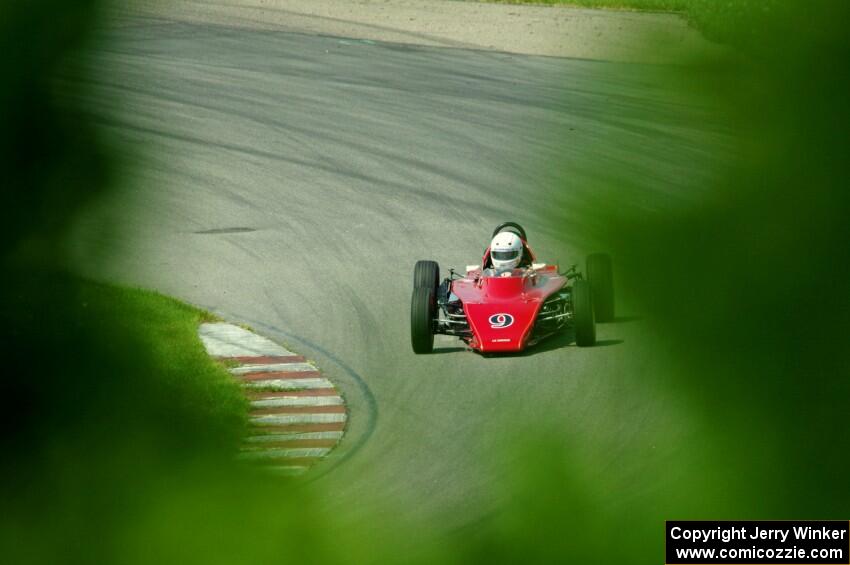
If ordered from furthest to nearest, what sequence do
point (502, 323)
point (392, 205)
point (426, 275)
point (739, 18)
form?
point (392, 205)
point (426, 275)
point (502, 323)
point (739, 18)

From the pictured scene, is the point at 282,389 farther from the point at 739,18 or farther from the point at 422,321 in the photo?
the point at 739,18

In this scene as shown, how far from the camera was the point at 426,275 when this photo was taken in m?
14.9

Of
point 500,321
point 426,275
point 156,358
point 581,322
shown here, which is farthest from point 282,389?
point 156,358

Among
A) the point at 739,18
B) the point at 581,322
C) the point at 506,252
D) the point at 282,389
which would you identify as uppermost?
the point at 506,252

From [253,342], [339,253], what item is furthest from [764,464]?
[339,253]

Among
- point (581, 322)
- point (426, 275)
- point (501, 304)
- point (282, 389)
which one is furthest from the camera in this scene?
point (426, 275)

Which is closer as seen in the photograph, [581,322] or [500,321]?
[581,322]

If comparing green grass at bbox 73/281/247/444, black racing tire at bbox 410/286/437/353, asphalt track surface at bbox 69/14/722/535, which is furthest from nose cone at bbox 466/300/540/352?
green grass at bbox 73/281/247/444

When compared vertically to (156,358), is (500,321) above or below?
above

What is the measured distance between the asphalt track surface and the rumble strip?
22cm

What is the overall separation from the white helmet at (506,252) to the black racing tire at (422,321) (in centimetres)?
92

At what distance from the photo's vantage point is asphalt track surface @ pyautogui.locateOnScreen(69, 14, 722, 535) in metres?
1.45

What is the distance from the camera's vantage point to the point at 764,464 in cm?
146

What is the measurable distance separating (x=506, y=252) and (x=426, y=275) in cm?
93
